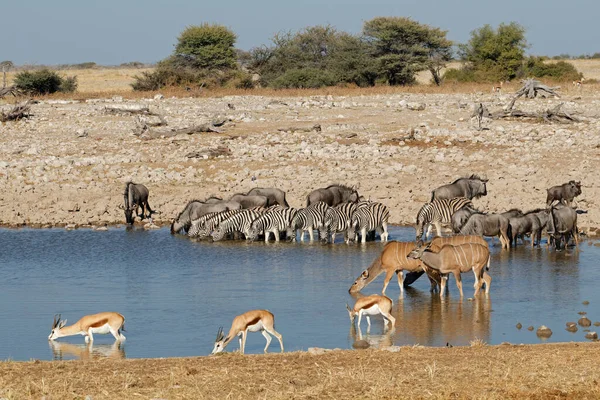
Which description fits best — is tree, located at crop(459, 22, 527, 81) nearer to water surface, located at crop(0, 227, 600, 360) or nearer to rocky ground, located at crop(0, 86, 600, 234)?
rocky ground, located at crop(0, 86, 600, 234)

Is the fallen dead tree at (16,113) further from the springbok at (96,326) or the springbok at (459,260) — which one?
the springbok at (96,326)

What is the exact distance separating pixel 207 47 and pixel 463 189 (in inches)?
1465

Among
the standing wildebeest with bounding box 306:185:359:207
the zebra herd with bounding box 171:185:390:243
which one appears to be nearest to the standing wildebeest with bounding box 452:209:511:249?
the zebra herd with bounding box 171:185:390:243

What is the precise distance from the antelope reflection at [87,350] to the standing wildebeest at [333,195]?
31.4 ft

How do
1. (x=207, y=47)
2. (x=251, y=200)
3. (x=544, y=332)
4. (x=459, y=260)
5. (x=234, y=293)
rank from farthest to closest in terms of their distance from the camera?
(x=207, y=47), (x=251, y=200), (x=234, y=293), (x=459, y=260), (x=544, y=332)

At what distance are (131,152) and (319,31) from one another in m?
34.8

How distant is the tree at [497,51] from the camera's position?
50906mm

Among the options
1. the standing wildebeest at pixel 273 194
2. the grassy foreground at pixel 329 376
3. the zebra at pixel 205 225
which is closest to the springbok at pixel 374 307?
the grassy foreground at pixel 329 376

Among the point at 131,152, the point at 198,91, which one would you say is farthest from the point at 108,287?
the point at 198,91

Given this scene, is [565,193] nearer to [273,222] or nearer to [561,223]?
[561,223]

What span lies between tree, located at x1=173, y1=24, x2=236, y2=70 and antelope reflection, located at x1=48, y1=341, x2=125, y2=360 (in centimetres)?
4401

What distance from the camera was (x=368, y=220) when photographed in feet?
62.7

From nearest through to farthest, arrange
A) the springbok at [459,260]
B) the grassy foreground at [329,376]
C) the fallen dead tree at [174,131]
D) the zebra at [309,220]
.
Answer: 1. the grassy foreground at [329,376]
2. the springbok at [459,260]
3. the zebra at [309,220]
4. the fallen dead tree at [174,131]

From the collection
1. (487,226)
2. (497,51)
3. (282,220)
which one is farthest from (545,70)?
(487,226)
